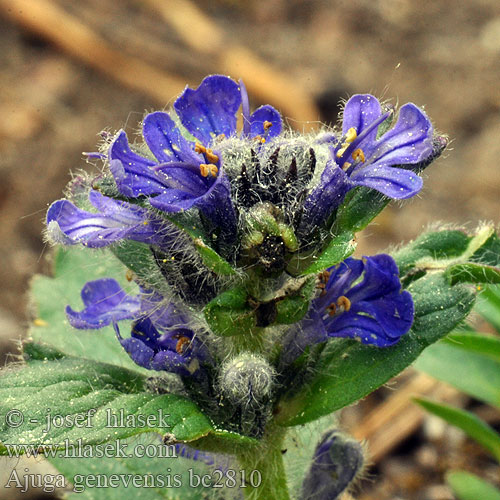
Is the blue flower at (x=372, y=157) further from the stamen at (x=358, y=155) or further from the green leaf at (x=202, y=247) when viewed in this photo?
the green leaf at (x=202, y=247)

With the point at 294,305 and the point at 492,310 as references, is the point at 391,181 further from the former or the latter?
the point at 492,310

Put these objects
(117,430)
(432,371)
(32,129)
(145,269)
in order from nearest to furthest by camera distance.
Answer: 1. (117,430)
2. (145,269)
3. (432,371)
4. (32,129)

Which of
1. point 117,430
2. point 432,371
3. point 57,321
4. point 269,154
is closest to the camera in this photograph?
point 117,430

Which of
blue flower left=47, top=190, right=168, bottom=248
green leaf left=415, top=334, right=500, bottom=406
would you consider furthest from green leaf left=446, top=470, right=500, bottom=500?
blue flower left=47, top=190, right=168, bottom=248

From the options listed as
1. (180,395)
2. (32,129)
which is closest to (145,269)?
(180,395)

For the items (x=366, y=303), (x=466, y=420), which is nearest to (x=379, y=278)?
(x=366, y=303)

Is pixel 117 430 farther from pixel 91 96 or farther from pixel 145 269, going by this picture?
pixel 91 96
